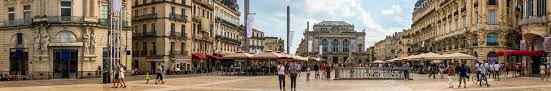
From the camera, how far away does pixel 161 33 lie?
60281 mm

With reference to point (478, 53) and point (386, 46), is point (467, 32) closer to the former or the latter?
point (478, 53)

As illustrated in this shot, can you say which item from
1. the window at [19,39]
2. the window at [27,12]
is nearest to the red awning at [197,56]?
the window at [19,39]

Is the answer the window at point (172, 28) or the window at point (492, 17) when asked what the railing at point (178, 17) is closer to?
the window at point (172, 28)

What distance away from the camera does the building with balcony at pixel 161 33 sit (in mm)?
60250

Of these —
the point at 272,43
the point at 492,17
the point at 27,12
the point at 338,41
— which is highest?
the point at 492,17

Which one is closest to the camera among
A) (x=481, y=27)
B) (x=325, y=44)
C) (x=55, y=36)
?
(x=55, y=36)

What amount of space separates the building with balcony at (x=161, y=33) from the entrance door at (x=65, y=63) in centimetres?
1395

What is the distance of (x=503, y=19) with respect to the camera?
58562mm

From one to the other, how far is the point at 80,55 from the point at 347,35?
454 ft

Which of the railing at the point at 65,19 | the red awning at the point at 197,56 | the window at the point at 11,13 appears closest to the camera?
the railing at the point at 65,19

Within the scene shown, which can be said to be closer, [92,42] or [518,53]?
[518,53]

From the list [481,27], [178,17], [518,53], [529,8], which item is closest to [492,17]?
[481,27]

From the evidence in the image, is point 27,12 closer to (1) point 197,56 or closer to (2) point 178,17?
(2) point 178,17

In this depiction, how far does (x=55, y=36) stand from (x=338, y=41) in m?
139
